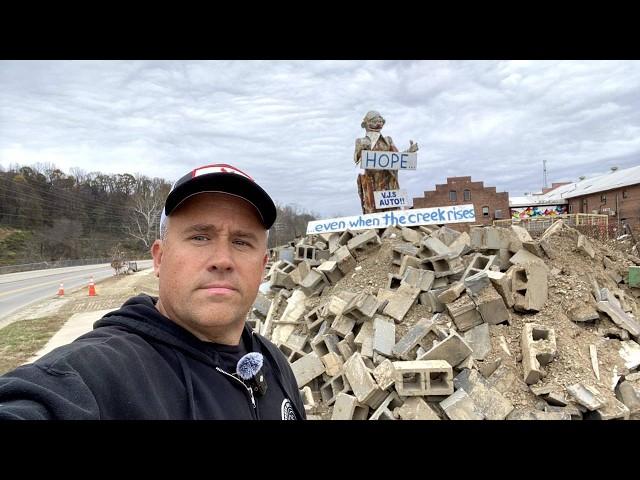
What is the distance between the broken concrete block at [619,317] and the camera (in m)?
6.59

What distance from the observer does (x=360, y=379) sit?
5.39m

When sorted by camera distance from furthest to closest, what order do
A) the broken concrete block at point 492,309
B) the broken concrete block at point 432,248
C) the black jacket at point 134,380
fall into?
1. the broken concrete block at point 432,248
2. the broken concrete block at point 492,309
3. the black jacket at point 134,380

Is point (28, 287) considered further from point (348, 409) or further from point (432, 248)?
point (348, 409)

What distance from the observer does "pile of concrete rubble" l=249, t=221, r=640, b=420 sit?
202 inches

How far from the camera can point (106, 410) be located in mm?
1109

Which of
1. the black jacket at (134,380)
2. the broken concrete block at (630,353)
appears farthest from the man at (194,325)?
the broken concrete block at (630,353)

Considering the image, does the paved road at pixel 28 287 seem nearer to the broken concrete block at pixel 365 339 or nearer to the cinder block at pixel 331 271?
the cinder block at pixel 331 271

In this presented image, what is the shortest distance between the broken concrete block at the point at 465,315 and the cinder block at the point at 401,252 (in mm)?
2021

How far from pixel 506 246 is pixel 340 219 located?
169 inches

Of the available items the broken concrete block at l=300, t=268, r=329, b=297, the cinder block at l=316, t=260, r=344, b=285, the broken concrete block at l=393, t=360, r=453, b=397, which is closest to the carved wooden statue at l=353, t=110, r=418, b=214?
the cinder block at l=316, t=260, r=344, b=285

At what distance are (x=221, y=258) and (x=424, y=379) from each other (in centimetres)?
450

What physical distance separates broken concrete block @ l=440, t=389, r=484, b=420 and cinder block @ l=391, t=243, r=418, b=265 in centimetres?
375

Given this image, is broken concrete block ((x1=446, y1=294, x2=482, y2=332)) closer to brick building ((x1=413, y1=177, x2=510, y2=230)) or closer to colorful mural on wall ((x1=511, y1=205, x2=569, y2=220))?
brick building ((x1=413, y1=177, x2=510, y2=230))
